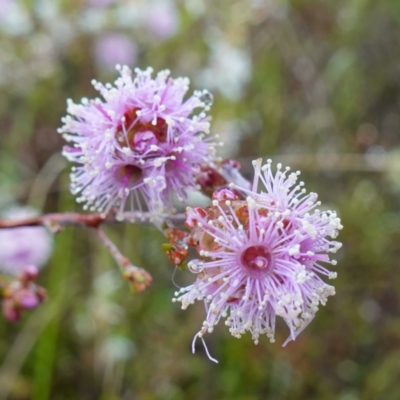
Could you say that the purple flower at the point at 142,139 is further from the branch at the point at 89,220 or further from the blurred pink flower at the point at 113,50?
the blurred pink flower at the point at 113,50

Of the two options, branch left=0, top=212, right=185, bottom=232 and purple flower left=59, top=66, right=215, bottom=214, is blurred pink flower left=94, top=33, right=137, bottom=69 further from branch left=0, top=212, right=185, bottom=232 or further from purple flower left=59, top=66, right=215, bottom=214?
purple flower left=59, top=66, right=215, bottom=214

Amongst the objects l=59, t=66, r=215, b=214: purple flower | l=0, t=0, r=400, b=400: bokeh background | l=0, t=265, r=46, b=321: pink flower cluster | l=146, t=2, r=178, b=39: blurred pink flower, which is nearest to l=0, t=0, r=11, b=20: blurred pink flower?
l=0, t=0, r=400, b=400: bokeh background

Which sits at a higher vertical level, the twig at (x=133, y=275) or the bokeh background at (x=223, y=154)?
the bokeh background at (x=223, y=154)

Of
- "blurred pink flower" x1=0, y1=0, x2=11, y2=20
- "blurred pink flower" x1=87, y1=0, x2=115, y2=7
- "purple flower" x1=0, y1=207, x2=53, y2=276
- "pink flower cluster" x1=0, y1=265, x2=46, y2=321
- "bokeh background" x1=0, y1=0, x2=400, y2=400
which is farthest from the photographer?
"blurred pink flower" x1=87, y1=0, x2=115, y2=7

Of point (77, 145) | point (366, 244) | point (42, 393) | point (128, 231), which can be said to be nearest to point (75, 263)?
point (128, 231)

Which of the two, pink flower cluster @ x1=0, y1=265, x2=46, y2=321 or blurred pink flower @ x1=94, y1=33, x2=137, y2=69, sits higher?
blurred pink flower @ x1=94, y1=33, x2=137, y2=69

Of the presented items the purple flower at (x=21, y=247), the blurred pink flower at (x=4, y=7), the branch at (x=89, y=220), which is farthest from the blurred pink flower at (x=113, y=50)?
the branch at (x=89, y=220)

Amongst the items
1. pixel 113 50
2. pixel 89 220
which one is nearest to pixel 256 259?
pixel 89 220

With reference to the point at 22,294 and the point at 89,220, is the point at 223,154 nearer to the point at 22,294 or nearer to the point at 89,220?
the point at 22,294
